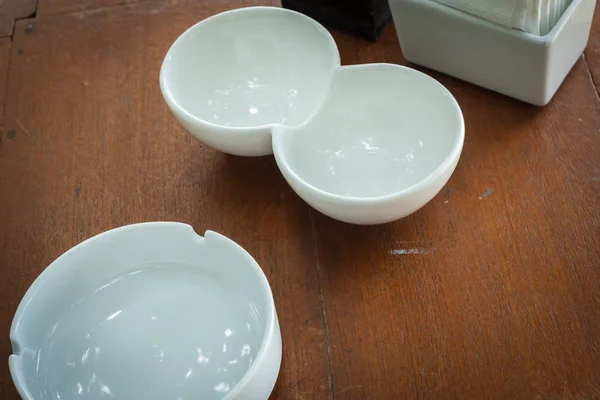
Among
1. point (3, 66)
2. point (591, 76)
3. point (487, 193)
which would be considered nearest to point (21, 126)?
point (3, 66)

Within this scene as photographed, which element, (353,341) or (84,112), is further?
(84,112)

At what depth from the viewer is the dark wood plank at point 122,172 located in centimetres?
65

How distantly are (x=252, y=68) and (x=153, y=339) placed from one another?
0.31 metres

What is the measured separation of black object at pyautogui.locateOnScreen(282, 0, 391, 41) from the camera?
78 cm

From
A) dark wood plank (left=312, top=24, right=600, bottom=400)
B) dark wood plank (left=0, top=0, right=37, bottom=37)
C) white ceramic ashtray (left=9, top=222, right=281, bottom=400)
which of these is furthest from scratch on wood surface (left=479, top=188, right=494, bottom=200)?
dark wood plank (left=0, top=0, right=37, bottom=37)

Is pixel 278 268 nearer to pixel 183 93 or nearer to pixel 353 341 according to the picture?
pixel 353 341

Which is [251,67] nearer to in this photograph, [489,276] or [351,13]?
[351,13]

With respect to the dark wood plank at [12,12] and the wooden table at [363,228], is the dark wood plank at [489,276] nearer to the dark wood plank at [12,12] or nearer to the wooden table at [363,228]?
the wooden table at [363,228]

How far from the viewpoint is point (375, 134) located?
27.7 inches

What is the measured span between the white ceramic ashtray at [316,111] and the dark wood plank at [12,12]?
0.27 meters

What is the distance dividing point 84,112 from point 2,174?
106mm

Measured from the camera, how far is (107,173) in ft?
2.44

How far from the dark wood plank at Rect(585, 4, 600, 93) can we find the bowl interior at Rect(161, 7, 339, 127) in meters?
0.25

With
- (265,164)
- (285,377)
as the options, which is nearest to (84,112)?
(265,164)
